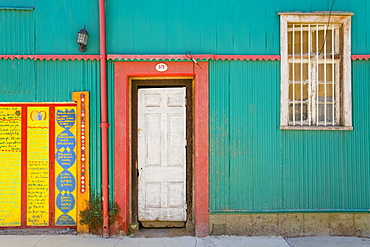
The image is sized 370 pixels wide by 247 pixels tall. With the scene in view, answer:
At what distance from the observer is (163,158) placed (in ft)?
18.7

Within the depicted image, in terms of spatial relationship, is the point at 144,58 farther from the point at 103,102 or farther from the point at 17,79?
the point at 17,79

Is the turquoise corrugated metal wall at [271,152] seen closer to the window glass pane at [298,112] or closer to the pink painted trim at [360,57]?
the pink painted trim at [360,57]

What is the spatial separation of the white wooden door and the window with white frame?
189cm

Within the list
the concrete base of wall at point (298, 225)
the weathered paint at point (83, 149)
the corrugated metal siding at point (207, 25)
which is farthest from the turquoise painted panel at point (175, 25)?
the concrete base of wall at point (298, 225)

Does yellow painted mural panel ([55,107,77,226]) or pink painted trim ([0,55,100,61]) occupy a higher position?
pink painted trim ([0,55,100,61])

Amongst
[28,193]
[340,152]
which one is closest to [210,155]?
[340,152]

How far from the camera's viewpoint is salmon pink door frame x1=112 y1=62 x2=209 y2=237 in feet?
17.7

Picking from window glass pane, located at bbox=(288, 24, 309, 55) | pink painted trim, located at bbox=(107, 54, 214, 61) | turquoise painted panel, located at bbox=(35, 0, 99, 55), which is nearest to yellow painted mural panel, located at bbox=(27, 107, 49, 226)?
turquoise painted panel, located at bbox=(35, 0, 99, 55)

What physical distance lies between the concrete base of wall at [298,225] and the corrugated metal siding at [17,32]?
13.7 feet

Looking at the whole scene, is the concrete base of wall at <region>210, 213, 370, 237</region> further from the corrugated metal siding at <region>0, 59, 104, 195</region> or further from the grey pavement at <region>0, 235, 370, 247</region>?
the corrugated metal siding at <region>0, 59, 104, 195</region>

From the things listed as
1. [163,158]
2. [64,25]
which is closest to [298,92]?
[163,158]

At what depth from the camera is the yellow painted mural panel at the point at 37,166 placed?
18.0ft

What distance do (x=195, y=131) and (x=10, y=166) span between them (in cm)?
313

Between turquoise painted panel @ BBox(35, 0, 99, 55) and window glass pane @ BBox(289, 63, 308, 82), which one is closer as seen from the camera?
turquoise painted panel @ BBox(35, 0, 99, 55)
